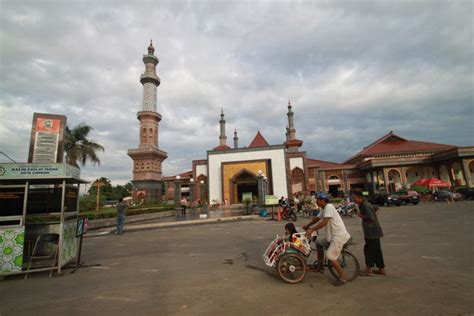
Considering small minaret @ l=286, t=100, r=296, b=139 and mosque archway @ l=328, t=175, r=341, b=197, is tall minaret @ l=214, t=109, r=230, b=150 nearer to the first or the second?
small minaret @ l=286, t=100, r=296, b=139

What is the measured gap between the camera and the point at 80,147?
2406 cm

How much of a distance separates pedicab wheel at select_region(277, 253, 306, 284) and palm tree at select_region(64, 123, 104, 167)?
25176mm

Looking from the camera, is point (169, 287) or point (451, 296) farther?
point (169, 287)

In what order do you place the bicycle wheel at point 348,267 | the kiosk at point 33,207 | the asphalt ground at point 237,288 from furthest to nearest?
the kiosk at point 33,207 < the bicycle wheel at point 348,267 < the asphalt ground at point 237,288

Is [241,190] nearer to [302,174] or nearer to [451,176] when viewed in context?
[302,174]

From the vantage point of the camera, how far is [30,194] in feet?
21.0

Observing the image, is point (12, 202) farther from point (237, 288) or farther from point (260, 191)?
point (260, 191)

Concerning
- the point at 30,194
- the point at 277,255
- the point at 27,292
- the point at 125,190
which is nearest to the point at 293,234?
the point at 277,255

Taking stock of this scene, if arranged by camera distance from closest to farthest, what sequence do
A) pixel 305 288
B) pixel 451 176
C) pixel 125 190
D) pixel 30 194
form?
pixel 305 288, pixel 30 194, pixel 451 176, pixel 125 190

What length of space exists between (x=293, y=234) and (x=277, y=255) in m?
0.45

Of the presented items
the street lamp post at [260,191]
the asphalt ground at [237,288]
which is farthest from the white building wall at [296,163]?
the asphalt ground at [237,288]

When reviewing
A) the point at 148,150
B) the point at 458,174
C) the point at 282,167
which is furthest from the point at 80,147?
the point at 458,174

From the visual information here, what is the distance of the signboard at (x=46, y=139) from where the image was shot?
21.4 feet

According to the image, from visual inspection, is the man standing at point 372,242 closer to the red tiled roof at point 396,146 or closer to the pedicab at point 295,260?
the pedicab at point 295,260
